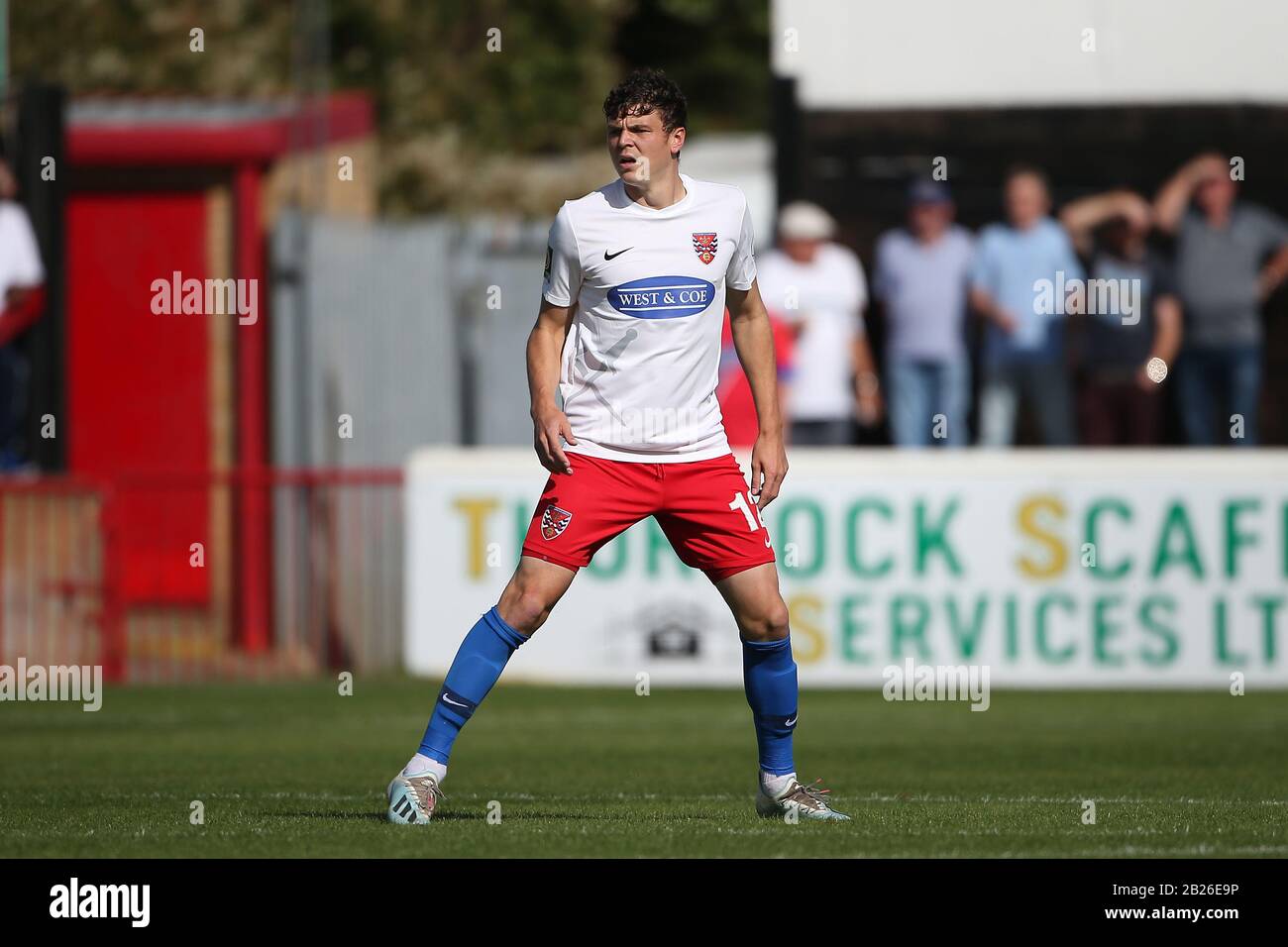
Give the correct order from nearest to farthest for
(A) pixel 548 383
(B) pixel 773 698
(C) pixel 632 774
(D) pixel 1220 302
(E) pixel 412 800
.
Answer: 1. (E) pixel 412 800
2. (A) pixel 548 383
3. (B) pixel 773 698
4. (C) pixel 632 774
5. (D) pixel 1220 302

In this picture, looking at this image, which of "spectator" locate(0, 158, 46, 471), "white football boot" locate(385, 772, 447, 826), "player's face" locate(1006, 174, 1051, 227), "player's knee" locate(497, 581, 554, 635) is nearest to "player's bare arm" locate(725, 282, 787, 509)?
"player's knee" locate(497, 581, 554, 635)

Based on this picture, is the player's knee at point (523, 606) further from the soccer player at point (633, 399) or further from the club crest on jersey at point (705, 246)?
the club crest on jersey at point (705, 246)

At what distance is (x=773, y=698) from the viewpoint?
8.33m

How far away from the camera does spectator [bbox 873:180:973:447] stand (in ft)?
56.4

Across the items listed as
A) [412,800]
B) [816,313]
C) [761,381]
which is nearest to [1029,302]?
[816,313]

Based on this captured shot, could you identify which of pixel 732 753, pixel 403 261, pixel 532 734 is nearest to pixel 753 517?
pixel 732 753

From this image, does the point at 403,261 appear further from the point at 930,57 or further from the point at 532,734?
the point at 532,734

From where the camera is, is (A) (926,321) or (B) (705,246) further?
(A) (926,321)

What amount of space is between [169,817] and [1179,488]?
355 inches

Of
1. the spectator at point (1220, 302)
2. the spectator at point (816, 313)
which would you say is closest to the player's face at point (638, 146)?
the spectator at point (816, 313)

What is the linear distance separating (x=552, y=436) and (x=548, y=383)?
177 millimetres

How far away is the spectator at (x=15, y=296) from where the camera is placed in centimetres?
1756

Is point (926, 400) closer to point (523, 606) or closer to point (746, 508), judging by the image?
point (746, 508)

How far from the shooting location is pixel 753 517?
8195 mm
